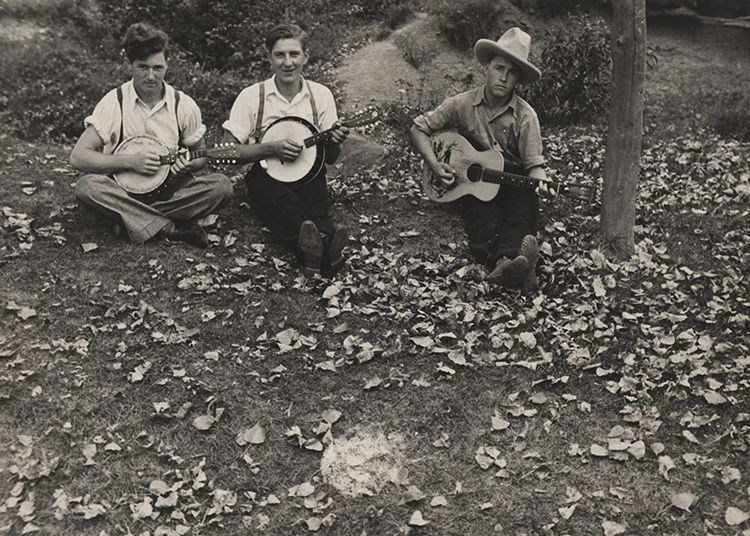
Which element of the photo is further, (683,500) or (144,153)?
(144,153)

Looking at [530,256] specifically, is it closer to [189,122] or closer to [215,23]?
[189,122]

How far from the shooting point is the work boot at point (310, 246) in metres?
6.39

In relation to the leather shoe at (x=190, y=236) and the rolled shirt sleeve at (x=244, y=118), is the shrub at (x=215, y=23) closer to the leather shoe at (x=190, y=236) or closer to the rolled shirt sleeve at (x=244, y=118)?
the rolled shirt sleeve at (x=244, y=118)

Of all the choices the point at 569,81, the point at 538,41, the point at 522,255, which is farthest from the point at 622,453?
the point at 538,41

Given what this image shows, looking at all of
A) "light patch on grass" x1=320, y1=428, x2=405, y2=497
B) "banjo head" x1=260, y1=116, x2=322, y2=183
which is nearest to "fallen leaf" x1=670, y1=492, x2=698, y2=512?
"light patch on grass" x1=320, y1=428, x2=405, y2=497

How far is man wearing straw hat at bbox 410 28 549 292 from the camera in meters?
6.79

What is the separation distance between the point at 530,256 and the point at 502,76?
170cm

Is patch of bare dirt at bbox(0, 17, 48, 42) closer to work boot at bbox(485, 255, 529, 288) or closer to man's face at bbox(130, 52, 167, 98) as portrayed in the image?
man's face at bbox(130, 52, 167, 98)

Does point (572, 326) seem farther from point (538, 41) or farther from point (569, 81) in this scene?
point (538, 41)

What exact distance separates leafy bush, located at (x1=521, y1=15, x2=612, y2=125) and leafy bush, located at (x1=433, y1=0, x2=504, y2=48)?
4.63ft

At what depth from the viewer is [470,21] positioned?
11.5 m

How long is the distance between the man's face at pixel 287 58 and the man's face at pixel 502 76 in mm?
1624

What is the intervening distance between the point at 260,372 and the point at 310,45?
7.44 metres

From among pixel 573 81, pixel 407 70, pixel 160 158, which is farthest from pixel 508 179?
pixel 407 70
